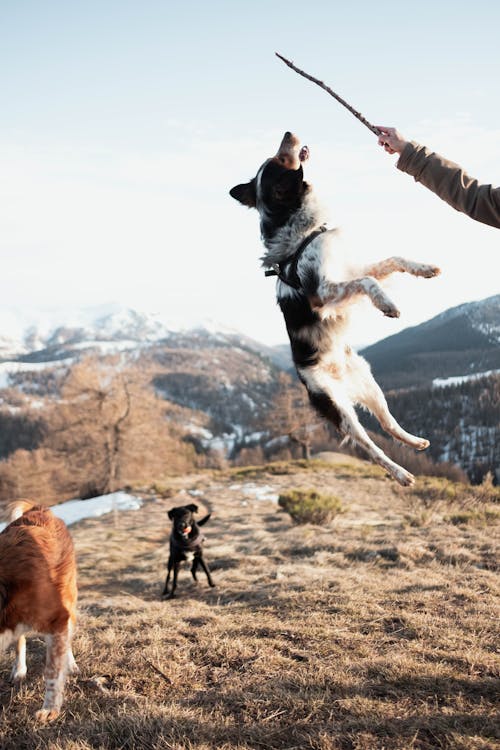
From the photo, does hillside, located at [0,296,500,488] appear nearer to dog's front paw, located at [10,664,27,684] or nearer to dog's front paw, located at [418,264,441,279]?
dog's front paw, located at [418,264,441,279]

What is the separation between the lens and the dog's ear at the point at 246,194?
3.12 metres

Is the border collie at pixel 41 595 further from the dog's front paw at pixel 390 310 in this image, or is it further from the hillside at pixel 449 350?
the hillside at pixel 449 350

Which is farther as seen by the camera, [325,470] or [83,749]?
[325,470]

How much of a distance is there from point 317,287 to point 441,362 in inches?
4453

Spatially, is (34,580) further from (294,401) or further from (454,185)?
(294,401)

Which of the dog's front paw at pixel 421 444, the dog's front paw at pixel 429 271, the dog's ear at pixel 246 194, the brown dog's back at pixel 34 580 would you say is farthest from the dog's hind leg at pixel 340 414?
the brown dog's back at pixel 34 580

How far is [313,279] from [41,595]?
2495 mm

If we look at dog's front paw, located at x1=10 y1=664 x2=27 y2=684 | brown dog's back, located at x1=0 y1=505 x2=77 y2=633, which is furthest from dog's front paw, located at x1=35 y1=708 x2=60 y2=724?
dog's front paw, located at x1=10 y1=664 x2=27 y2=684

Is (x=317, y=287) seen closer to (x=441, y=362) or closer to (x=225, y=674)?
(x=225, y=674)

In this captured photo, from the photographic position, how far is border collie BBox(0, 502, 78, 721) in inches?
115

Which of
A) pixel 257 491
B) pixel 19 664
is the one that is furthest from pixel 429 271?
pixel 257 491

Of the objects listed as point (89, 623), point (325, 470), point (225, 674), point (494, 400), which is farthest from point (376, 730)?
point (494, 400)

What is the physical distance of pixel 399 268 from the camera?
2805 mm

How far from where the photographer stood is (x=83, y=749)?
8.13ft
